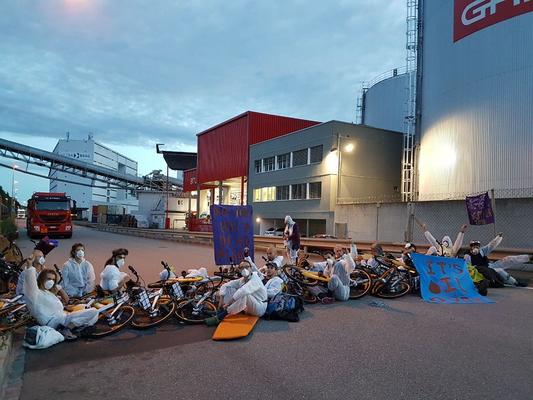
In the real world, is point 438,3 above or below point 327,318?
above

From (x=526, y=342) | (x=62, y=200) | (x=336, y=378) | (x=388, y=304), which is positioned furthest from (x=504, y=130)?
(x=62, y=200)

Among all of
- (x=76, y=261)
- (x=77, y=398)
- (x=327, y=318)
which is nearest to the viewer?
(x=77, y=398)

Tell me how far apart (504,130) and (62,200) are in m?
27.9

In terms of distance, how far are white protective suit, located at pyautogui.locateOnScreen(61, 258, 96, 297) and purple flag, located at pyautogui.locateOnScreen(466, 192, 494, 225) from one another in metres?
11.9

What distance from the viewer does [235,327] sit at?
22.3 ft

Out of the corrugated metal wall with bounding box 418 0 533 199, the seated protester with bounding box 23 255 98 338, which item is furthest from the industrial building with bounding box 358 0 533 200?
the seated protester with bounding box 23 255 98 338

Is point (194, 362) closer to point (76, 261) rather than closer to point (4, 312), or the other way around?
point (4, 312)

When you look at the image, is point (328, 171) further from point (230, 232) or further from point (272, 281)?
point (272, 281)

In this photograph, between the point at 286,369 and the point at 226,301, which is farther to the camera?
the point at 226,301

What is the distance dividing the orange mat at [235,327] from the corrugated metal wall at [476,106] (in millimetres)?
16453

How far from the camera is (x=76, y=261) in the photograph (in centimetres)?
849

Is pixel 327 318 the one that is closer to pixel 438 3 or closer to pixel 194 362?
pixel 194 362

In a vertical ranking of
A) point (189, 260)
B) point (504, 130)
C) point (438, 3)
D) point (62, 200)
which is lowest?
point (189, 260)

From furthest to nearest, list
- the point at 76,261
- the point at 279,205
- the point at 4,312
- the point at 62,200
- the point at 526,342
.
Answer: the point at 279,205 → the point at 62,200 → the point at 76,261 → the point at 4,312 → the point at 526,342
